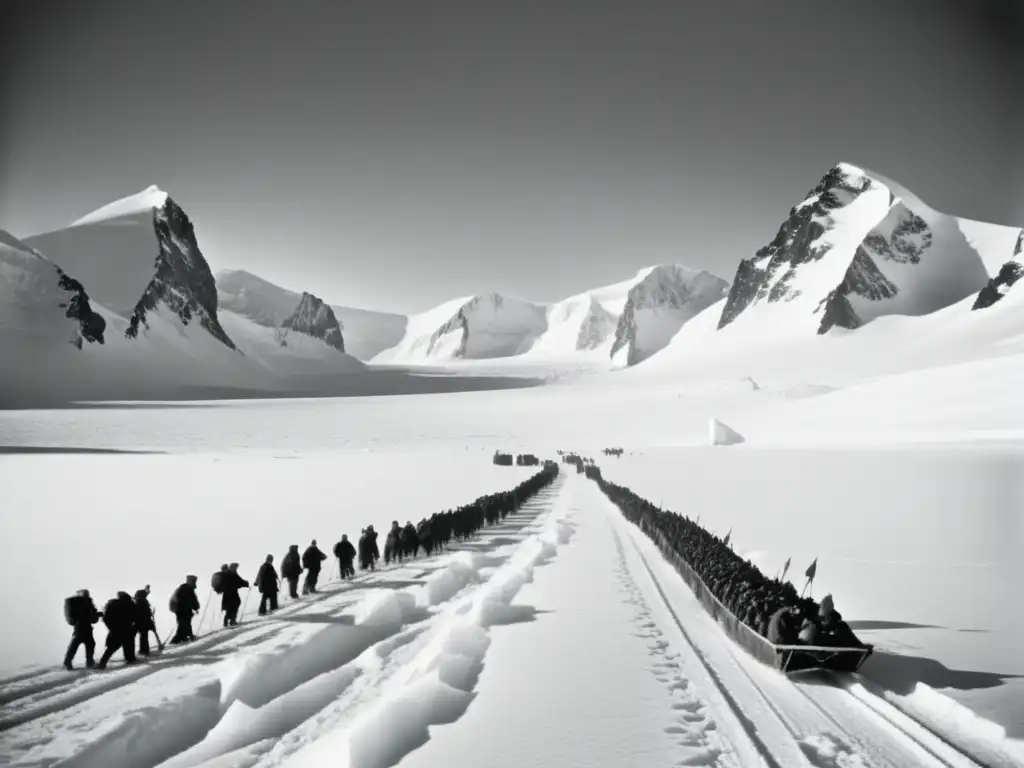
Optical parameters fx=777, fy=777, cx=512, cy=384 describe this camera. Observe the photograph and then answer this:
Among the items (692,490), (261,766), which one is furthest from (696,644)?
(692,490)

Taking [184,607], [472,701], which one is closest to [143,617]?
[184,607]

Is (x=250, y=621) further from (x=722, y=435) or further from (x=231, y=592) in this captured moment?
(x=722, y=435)

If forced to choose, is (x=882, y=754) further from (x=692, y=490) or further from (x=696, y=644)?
(x=692, y=490)

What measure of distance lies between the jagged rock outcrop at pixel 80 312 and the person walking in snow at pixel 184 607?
165m

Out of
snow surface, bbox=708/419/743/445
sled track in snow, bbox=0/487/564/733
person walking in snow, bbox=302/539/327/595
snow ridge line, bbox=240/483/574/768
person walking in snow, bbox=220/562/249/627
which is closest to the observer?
snow ridge line, bbox=240/483/574/768

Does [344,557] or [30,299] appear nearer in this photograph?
[344,557]

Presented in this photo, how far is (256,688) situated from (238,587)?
403cm

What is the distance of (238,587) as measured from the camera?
14.8 meters

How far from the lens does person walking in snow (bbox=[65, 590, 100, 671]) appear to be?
11.8 m

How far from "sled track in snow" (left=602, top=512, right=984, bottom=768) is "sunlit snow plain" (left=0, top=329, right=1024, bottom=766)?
19.2 inches

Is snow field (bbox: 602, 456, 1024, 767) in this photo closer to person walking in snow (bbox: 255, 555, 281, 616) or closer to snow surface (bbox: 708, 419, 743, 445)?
person walking in snow (bbox: 255, 555, 281, 616)

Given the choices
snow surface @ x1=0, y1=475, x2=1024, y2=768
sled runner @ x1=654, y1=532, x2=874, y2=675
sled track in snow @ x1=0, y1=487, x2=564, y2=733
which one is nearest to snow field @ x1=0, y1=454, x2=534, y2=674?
sled track in snow @ x1=0, y1=487, x2=564, y2=733

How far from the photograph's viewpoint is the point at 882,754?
8.68 m

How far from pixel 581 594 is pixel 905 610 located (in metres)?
6.80
